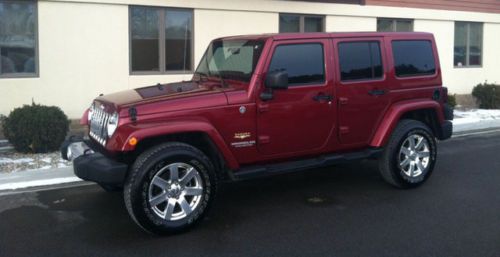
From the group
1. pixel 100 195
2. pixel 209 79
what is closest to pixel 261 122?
pixel 209 79

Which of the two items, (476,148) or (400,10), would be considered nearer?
(476,148)

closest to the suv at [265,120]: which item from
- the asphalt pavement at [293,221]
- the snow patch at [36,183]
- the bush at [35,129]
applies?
the asphalt pavement at [293,221]

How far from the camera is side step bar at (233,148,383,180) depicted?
5.66 metres

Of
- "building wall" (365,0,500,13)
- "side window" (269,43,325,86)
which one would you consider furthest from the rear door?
"building wall" (365,0,500,13)

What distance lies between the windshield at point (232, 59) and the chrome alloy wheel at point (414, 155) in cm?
216

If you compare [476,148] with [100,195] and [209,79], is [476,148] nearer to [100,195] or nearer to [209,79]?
[209,79]

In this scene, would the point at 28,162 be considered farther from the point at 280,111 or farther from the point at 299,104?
the point at 299,104

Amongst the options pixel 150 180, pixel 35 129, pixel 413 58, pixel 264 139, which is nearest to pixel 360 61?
pixel 413 58

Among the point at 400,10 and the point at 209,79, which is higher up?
the point at 400,10

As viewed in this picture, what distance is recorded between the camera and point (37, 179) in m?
7.34

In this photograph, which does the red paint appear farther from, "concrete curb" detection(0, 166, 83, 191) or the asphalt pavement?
"concrete curb" detection(0, 166, 83, 191)

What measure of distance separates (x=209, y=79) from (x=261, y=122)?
1041mm

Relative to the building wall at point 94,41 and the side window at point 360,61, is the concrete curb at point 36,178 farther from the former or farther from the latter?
the side window at point 360,61

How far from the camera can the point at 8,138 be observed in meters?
8.92
